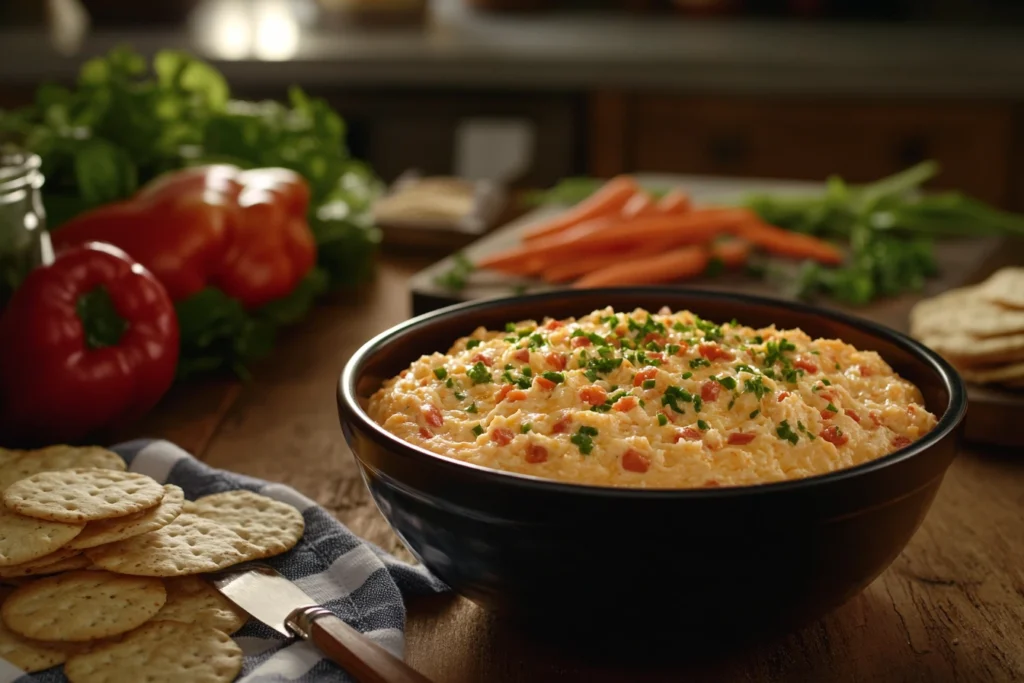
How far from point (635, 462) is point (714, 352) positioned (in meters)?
0.31

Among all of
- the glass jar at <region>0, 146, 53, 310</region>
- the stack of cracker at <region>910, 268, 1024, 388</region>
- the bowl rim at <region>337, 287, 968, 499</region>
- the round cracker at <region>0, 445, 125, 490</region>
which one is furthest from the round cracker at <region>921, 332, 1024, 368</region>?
the glass jar at <region>0, 146, 53, 310</region>

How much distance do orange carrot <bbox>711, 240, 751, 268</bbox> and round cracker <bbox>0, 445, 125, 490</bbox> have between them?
166 centimetres

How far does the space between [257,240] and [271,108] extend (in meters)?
0.73

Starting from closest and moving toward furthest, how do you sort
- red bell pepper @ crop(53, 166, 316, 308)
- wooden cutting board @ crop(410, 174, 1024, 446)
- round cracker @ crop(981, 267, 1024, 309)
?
wooden cutting board @ crop(410, 174, 1024, 446) → round cracker @ crop(981, 267, 1024, 309) → red bell pepper @ crop(53, 166, 316, 308)

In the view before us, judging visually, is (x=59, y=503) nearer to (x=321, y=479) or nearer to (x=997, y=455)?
(x=321, y=479)

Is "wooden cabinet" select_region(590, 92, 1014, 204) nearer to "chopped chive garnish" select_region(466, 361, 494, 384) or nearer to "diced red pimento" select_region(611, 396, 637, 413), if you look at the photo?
"chopped chive garnish" select_region(466, 361, 494, 384)

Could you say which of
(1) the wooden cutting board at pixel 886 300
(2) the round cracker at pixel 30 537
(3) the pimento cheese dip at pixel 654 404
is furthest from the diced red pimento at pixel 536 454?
(1) the wooden cutting board at pixel 886 300

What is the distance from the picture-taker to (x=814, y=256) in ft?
9.78

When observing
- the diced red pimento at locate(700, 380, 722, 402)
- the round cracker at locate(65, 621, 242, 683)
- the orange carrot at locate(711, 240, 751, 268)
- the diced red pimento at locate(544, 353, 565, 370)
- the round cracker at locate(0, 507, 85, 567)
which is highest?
the diced red pimento at locate(700, 380, 722, 402)

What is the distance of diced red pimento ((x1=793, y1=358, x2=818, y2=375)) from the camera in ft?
5.23

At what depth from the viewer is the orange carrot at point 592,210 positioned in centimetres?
307

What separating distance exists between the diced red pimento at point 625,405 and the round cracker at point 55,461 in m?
0.78

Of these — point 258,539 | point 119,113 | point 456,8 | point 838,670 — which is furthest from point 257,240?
point 456,8

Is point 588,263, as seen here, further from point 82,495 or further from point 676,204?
point 82,495
